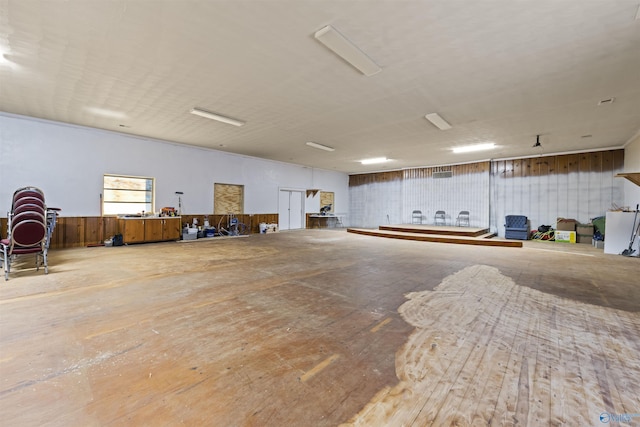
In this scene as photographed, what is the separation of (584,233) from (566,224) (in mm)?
535

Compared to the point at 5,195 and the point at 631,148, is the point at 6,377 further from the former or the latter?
the point at 631,148

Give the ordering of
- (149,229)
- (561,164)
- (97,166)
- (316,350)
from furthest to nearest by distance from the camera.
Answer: (561,164)
(149,229)
(97,166)
(316,350)

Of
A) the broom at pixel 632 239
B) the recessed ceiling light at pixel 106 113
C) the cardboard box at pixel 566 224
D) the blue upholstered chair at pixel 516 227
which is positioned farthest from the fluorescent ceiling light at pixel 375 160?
the recessed ceiling light at pixel 106 113

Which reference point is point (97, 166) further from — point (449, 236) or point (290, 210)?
point (449, 236)

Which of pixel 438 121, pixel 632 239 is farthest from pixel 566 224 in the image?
pixel 438 121

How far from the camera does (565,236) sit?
9.23m

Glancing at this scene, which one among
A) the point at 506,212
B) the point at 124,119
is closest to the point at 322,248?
the point at 124,119

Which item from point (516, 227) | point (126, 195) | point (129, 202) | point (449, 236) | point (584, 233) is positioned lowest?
point (449, 236)

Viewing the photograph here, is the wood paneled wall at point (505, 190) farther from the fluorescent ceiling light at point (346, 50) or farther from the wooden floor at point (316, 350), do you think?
the fluorescent ceiling light at point (346, 50)

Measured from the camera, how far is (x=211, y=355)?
6.73 ft

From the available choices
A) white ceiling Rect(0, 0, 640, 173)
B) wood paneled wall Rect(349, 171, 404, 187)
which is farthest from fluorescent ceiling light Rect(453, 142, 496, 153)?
wood paneled wall Rect(349, 171, 404, 187)

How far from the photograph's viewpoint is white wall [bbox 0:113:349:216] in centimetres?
648

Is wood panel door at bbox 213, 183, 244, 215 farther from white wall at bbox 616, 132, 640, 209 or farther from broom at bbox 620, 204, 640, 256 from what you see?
white wall at bbox 616, 132, 640, 209

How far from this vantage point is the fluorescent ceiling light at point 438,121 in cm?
609
